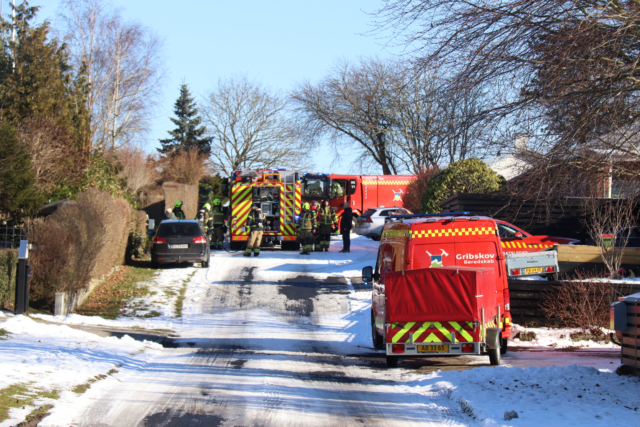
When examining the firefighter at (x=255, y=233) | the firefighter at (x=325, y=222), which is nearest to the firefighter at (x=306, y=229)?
the firefighter at (x=325, y=222)

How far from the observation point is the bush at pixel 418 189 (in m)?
26.3

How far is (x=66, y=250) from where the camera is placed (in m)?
12.3

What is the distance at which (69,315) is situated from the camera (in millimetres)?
11922

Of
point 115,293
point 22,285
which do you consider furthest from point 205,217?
point 22,285

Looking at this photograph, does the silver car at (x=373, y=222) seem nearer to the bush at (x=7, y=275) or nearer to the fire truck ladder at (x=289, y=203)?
the fire truck ladder at (x=289, y=203)

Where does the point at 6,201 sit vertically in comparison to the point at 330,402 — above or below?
above

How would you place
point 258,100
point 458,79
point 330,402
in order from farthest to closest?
point 258,100, point 458,79, point 330,402

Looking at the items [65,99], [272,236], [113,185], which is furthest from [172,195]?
[272,236]

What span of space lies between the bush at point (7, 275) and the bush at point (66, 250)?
1.66 feet

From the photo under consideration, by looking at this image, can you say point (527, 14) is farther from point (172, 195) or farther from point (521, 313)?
point (172, 195)

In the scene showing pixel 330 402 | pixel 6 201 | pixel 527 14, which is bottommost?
pixel 330 402

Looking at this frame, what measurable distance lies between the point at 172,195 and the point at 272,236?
1251 cm

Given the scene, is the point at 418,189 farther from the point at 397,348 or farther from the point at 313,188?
the point at 397,348

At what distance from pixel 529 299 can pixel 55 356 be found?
8183 millimetres
